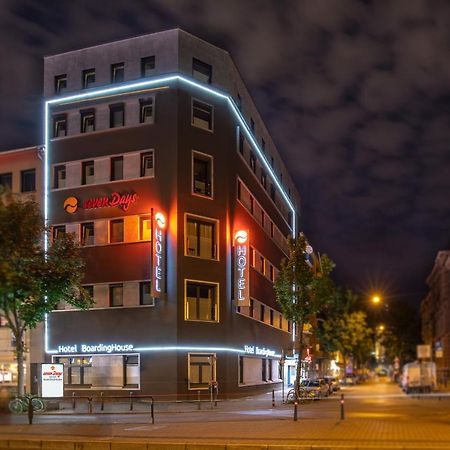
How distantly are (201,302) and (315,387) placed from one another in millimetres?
11354

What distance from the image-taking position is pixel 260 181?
197 ft

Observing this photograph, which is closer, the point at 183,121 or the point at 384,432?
the point at 384,432

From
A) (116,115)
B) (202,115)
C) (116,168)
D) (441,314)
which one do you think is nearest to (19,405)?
(116,168)

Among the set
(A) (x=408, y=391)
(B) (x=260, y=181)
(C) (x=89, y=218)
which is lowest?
(A) (x=408, y=391)

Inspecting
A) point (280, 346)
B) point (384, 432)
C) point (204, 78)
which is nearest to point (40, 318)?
point (384, 432)

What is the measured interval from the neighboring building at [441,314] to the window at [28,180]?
5104cm

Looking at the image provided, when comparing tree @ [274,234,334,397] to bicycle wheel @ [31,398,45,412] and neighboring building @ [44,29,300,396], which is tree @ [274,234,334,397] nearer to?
neighboring building @ [44,29,300,396]

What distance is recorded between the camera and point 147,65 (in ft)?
154

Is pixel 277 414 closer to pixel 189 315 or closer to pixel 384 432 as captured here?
pixel 384 432

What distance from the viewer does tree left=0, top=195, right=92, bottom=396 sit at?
20.5 meters

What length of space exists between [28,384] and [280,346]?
26336mm

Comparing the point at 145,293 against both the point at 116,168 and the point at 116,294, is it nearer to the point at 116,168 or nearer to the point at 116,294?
the point at 116,294

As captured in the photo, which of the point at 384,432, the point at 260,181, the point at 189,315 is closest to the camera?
the point at 384,432

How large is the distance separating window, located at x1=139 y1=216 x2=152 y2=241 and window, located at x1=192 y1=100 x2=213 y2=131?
7128mm
